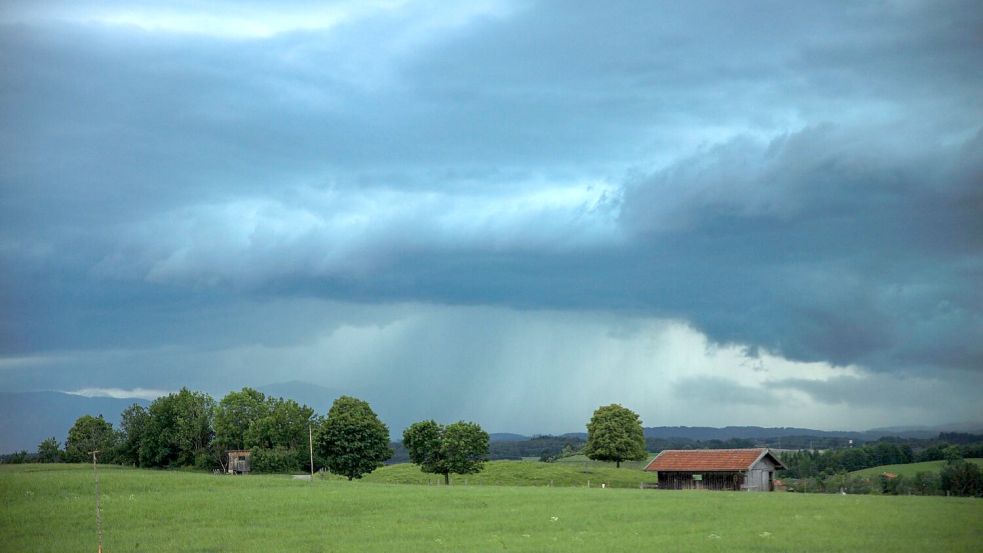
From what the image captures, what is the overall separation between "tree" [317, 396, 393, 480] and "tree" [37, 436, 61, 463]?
6730 cm

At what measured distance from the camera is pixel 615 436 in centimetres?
13438

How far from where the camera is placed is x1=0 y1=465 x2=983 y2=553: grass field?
44.6 meters

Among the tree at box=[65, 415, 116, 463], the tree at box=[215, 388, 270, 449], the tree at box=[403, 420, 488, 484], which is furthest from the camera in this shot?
the tree at box=[65, 415, 116, 463]

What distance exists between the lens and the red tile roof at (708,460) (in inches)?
3565

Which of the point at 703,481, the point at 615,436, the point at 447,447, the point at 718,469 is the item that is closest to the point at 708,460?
the point at 703,481

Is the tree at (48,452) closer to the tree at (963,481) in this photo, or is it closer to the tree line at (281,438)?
the tree line at (281,438)

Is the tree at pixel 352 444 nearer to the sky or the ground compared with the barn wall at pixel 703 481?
nearer to the sky

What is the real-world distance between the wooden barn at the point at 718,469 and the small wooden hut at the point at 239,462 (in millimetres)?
56286

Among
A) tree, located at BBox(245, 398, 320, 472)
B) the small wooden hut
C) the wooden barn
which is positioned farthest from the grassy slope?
the small wooden hut

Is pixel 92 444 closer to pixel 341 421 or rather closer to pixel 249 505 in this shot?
pixel 341 421

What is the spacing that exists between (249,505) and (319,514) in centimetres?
593

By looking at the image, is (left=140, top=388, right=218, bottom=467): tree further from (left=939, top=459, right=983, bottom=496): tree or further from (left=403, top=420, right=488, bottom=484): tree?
(left=939, top=459, right=983, bottom=496): tree

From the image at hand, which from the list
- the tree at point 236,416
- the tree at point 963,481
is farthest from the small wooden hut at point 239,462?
the tree at point 963,481

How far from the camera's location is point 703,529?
4938 centimetres
